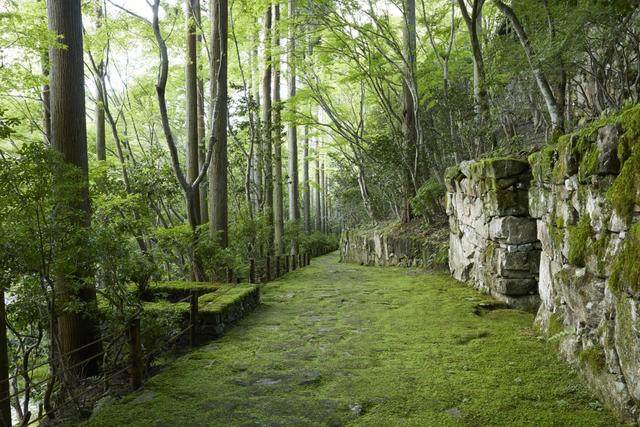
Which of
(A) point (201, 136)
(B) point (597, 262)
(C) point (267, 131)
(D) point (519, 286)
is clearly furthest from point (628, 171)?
(A) point (201, 136)

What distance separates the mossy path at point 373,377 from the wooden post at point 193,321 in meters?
0.28

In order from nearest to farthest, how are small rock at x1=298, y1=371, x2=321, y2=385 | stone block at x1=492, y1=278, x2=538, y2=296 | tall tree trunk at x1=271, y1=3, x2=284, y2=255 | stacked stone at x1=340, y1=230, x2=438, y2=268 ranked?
1. small rock at x1=298, y1=371, x2=321, y2=385
2. stone block at x1=492, y1=278, x2=538, y2=296
3. stacked stone at x1=340, y1=230, x2=438, y2=268
4. tall tree trunk at x1=271, y1=3, x2=284, y2=255

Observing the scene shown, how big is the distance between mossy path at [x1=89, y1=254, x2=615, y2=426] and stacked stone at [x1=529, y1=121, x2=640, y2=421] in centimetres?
25

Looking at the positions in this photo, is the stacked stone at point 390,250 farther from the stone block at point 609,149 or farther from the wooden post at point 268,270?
the stone block at point 609,149

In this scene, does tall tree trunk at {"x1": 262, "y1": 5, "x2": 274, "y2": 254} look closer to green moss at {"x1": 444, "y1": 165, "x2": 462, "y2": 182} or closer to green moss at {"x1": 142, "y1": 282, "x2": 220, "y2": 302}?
green moss at {"x1": 142, "y1": 282, "x2": 220, "y2": 302}

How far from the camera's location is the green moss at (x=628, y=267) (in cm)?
255

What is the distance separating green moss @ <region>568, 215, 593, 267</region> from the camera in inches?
136

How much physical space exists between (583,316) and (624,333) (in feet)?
2.64

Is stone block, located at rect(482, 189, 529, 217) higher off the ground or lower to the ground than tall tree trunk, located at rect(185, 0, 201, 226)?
lower

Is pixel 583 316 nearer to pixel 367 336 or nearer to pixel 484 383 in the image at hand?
pixel 484 383

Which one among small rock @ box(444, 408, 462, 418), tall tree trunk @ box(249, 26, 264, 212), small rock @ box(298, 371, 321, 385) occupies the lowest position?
small rock @ box(298, 371, 321, 385)

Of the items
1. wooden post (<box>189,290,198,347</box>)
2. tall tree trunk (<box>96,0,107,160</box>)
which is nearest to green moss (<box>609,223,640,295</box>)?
wooden post (<box>189,290,198,347</box>)

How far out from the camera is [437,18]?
12297 mm

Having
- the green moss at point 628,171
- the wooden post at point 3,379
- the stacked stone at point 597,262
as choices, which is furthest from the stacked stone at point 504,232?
the wooden post at point 3,379
